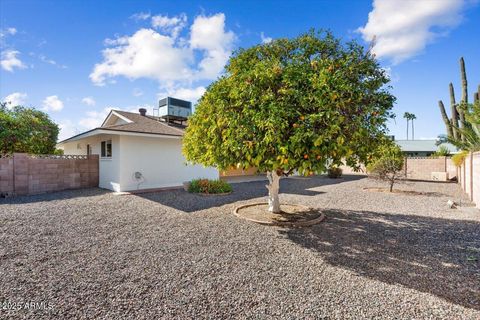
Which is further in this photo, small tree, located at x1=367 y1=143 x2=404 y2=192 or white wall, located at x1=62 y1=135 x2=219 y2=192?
small tree, located at x1=367 y1=143 x2=404 y2=192

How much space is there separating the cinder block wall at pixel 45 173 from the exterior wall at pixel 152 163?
2728 mm

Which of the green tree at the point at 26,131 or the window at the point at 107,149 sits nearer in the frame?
the window at the point at 107,149

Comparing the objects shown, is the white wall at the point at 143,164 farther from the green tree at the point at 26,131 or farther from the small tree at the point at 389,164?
the small tree at the point at 389,164

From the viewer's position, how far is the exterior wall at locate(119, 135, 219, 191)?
10.5 meters

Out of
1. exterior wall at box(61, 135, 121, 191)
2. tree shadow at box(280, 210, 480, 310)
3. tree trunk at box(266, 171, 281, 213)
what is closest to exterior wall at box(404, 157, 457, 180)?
tree shadow at box(280, 210, 480, 310)

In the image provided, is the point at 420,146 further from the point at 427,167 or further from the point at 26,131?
the point at 26,131

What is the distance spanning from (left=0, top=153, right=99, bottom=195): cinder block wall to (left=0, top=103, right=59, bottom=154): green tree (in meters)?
4.17

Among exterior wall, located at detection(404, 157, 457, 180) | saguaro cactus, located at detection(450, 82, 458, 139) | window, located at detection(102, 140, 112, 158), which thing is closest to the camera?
window, located at detection(102, 140, 112, 158)

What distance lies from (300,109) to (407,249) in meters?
3.29

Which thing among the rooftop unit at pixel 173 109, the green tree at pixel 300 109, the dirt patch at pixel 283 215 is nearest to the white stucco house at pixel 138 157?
the rooftop unit at pixel 173 109

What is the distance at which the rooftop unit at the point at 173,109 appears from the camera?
1459cm

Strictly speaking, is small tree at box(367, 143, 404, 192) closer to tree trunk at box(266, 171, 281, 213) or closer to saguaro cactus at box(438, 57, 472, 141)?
saguaro cactus at box(438, 57, 472, 141)

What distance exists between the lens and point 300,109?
4289 millimetres

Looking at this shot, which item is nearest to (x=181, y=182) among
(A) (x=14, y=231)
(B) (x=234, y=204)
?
(B) (x=234, y=204)
